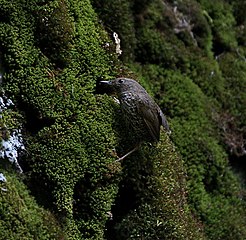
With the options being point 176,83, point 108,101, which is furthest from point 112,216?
point 176,83

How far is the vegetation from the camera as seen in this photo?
10.6 ft

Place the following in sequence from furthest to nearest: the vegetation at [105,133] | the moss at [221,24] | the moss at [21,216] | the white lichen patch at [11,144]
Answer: the moss at [221,24], the vegetation at [105,133], the white lichen patch at [11,144], the moss at [21,216]

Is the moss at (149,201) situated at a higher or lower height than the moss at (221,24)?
lower

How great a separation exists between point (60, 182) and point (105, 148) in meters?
0.42

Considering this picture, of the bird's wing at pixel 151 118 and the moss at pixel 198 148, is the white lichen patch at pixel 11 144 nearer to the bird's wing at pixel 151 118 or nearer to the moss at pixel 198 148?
the bird's wing at pixel 151 118

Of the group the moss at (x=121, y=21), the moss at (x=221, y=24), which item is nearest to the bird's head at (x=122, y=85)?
the moss at (x=121, y=21)

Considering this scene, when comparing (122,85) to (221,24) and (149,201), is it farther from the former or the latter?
(221,24)

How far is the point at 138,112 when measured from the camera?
3.58m

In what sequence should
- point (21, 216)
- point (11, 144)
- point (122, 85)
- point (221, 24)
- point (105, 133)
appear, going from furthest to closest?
point (221, 24) < point (122, 85) < point (105, 133) < point (11, 144) < point (21, 216)

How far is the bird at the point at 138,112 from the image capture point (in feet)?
11.8

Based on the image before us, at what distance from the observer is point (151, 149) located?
12.5 feet

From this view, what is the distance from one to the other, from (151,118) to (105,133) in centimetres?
31

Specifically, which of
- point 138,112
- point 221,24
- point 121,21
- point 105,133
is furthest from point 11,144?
point 221,24

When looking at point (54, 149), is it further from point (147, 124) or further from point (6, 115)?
point (147, 124)
